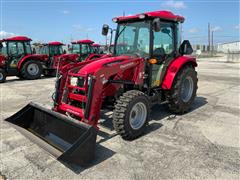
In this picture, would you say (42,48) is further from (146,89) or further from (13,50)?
(146,89)

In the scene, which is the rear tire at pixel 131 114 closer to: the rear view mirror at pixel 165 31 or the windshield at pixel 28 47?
the rear view mirror at pixel 165 31

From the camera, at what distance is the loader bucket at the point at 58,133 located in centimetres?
321

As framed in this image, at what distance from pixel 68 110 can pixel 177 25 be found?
3247 millimetres

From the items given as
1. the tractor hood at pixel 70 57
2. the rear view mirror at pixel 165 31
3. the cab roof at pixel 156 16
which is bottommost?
the tractor hood at pixel 70 57

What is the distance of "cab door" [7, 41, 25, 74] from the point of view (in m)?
12.6

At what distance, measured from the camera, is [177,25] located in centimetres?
558

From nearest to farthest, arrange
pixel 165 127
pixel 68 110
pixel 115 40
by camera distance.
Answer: pixel 68 110 → pixel 165 127 → pixel 115 40

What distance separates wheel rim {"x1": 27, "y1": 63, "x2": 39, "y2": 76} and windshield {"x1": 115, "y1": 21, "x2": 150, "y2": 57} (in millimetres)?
9081

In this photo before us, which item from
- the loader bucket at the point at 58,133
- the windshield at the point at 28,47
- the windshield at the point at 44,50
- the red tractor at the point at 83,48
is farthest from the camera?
the red tractor at the point at 83,48

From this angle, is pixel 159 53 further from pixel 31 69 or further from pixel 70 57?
pixel 31 69

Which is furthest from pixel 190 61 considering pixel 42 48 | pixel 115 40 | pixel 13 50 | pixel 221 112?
pixel 42 48

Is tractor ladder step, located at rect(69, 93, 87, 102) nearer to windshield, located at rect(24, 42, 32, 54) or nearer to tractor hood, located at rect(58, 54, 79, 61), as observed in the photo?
tractor hood, located at rect(58, 54, 79, 61)

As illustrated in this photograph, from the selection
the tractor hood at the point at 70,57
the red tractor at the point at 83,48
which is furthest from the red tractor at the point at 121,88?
the red tractor at the point at 83,48

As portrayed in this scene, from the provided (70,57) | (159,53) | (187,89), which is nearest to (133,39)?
(159,53)
